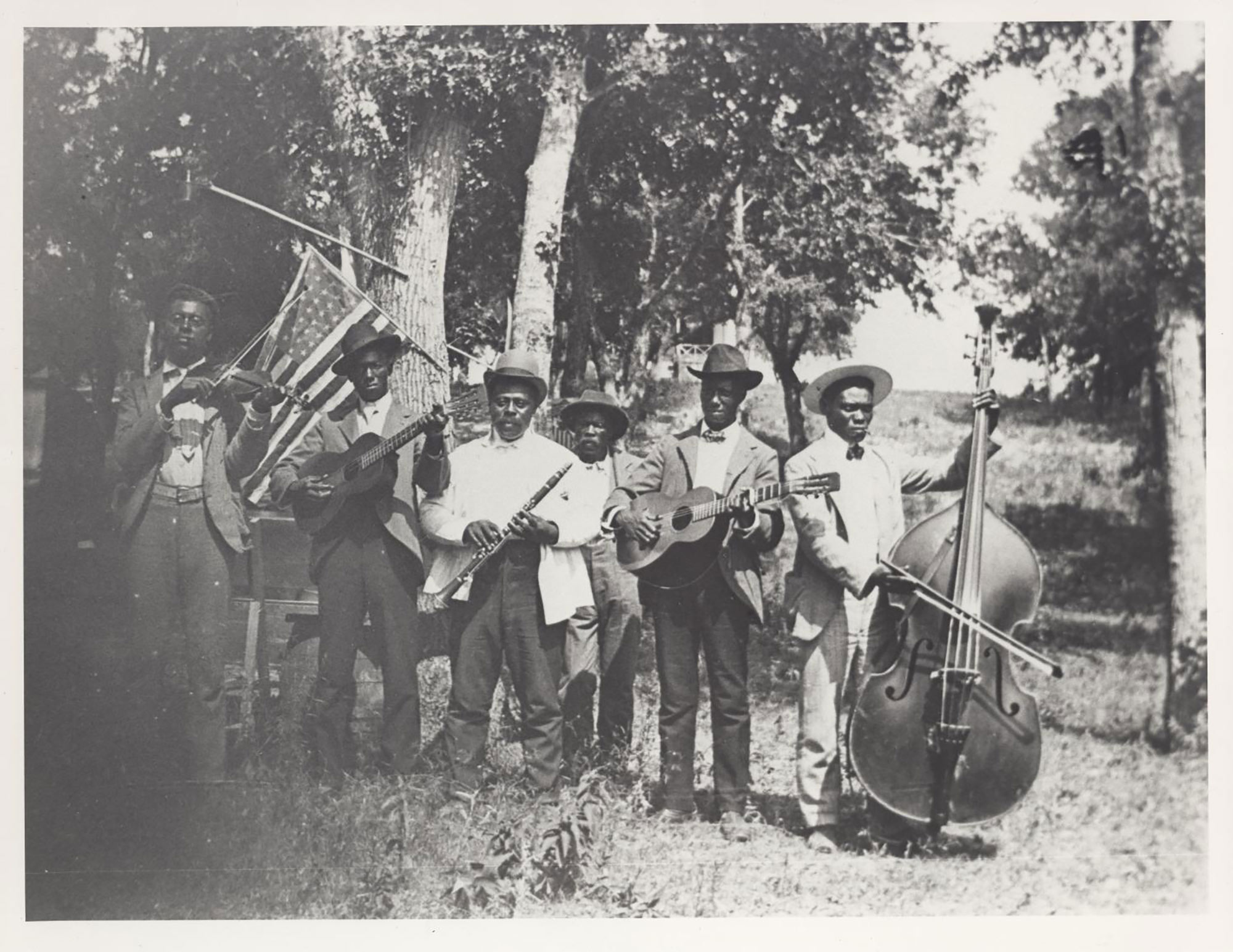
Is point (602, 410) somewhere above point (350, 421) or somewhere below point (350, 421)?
above

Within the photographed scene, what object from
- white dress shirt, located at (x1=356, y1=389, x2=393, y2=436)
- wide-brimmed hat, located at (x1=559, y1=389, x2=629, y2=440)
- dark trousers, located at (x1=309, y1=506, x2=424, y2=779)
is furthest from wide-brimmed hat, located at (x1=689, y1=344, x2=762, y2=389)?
dark trousers, located at (x1=309, y1=506, x2=424, y2=779)

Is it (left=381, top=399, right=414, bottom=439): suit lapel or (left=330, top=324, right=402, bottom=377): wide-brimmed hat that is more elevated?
(left=330, top=324, right=402, bottom=377): wide-brimmed hat

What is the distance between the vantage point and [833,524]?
26.3ft

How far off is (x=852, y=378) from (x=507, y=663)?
278 centimetres

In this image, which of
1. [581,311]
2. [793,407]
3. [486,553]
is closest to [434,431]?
[486,553]

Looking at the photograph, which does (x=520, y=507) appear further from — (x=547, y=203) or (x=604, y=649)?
(x=547, y=203)

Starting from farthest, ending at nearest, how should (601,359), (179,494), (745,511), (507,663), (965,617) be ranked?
(601,359), (179,494), (507,663), (745,511), (965,617)

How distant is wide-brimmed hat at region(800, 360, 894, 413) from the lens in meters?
8.23

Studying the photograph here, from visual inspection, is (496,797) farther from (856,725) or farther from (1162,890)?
(1162,890)

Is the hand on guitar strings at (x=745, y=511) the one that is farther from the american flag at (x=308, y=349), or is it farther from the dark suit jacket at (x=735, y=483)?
the american flag at (x=308, y=349)

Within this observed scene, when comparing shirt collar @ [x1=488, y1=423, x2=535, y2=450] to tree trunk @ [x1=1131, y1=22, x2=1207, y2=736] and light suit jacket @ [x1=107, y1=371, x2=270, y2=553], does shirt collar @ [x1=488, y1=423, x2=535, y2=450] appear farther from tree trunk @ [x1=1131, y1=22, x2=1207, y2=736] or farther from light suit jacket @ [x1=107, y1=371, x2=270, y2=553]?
tree trunk @ [x1=1131, y1=22, x2=1207, y2=736]

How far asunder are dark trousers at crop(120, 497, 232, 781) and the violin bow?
4.18m

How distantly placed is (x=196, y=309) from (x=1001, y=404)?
5123mm

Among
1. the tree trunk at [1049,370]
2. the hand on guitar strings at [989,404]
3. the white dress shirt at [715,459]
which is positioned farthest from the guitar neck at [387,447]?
the tree trunk at [1049,370]
